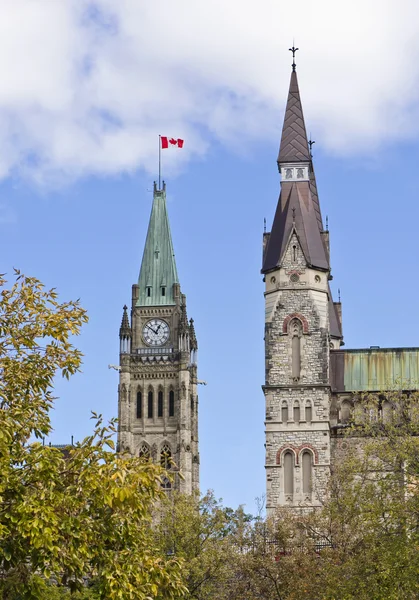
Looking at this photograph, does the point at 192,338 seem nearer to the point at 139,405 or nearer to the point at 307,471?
the point at 139,405

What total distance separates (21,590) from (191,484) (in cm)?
14553

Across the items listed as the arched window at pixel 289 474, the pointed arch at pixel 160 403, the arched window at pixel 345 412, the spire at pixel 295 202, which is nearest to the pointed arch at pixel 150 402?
the pointed arch at pixel 160 403

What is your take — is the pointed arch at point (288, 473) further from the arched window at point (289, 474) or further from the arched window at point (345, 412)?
the arched window at point (345, 412)

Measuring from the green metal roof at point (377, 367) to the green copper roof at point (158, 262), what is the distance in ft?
331

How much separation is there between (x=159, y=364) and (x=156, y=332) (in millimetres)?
5216

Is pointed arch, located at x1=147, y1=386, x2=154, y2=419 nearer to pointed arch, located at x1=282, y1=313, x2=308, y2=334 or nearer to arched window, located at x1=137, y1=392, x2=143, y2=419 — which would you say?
arched window, located at x1=137, y1=392, x2=143, y2=419

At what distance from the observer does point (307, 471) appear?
88062 mm

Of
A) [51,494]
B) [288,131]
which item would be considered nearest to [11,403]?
[51,494]

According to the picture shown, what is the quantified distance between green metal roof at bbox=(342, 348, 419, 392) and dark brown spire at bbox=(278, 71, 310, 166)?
14125 millimetres

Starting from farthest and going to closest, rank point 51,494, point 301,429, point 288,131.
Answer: point 288,131 < point 301,429 < point 51,494

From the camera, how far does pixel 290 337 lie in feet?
295

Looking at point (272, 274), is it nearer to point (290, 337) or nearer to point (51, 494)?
point (290, 337)

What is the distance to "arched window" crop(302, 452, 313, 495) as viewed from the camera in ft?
287

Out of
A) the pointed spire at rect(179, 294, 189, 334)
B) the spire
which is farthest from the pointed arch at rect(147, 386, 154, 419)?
the spire
